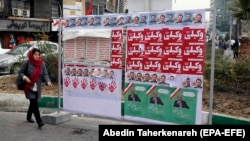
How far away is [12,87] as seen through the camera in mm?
9641

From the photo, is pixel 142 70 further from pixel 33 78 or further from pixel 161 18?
pixel 33 78

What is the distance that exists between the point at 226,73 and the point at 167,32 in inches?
113

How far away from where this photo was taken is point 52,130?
6.49 m

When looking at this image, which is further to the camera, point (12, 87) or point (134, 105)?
point (12, 87)

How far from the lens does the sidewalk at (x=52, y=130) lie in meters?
6.02

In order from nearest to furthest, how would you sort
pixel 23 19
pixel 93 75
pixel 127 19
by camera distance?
pixel 127 19 < pixel 93 75 < pixel 23 19

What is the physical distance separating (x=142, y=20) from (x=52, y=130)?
2.60 m

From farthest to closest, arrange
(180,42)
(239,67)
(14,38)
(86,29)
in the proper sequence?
1. (14,38)
2. (239,67)
3. (86,29)
4. (180,42)

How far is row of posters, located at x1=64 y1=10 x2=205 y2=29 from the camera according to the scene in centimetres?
522

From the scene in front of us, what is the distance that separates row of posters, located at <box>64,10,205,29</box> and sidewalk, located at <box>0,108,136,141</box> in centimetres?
177

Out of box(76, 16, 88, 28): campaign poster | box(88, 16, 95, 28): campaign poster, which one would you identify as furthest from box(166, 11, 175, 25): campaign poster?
box(76, 16, 88, 28): campaign poster

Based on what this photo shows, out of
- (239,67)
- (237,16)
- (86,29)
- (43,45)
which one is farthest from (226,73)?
(237,16)

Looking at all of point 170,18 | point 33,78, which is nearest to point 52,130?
point 33,78

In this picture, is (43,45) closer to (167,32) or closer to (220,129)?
(167,32)
